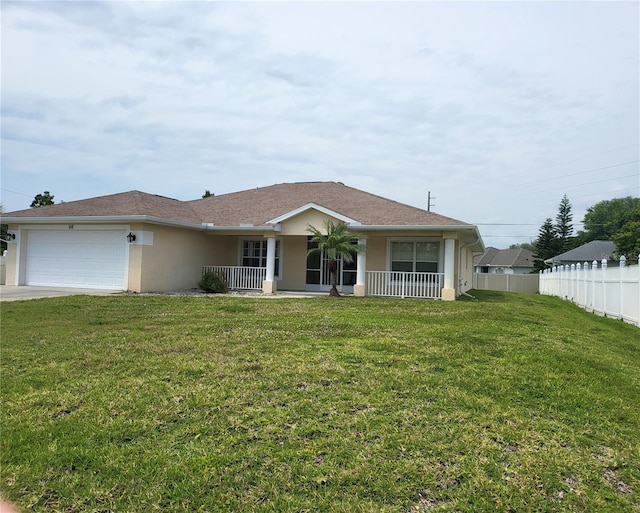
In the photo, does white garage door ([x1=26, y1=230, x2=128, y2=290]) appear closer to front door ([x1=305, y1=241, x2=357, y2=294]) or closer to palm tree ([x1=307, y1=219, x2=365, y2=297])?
palm tree ([x1=307, y1=219, x2=365, y2=297])

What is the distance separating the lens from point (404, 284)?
55.2ft

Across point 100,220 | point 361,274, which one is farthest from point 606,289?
point 100,220

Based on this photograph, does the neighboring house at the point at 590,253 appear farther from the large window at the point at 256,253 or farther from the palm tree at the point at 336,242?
the palm tree at the point at 336,242

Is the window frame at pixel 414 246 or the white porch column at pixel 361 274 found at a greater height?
the window frame at pixel 414 246

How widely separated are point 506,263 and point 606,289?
46.8 metres

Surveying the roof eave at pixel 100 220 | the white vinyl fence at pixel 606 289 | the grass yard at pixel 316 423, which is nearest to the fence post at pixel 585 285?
the white vinyl fence at pixel 606 289

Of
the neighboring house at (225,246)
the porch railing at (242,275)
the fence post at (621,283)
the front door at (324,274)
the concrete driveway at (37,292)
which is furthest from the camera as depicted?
the front door at (324,274)

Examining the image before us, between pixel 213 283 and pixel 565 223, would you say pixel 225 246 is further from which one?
pixel 565 223

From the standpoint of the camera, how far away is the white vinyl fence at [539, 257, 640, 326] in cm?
1206

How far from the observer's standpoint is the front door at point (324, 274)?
60.8ft

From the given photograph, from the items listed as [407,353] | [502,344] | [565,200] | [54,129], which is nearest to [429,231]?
[502,344]

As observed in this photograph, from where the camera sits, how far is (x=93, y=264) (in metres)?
16.5

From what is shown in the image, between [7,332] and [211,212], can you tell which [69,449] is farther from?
[211,212]

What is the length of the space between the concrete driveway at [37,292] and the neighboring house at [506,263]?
162 feet
